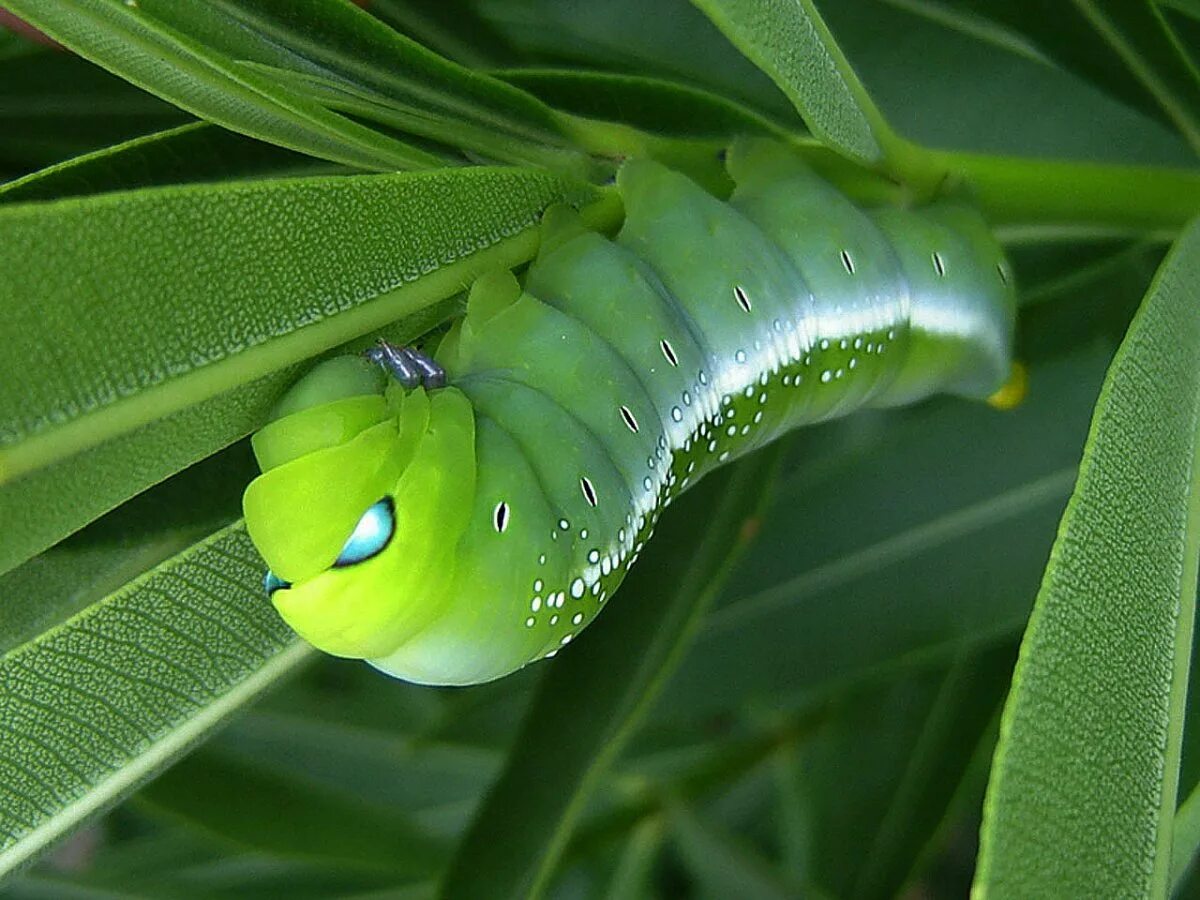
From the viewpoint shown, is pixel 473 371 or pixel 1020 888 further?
pixel 473 371

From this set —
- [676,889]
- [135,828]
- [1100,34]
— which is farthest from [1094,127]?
[135,828]

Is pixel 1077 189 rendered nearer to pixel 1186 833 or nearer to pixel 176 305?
pixel 1186 833

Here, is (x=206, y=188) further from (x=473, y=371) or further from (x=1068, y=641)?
(x=1068, y=641)

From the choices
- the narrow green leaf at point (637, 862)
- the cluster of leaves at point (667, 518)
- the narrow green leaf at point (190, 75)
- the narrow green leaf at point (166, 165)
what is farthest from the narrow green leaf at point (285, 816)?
the narrow green leaf at point (190, 75)

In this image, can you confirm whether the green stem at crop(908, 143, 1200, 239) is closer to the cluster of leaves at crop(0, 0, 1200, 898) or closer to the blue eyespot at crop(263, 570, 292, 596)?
the cluster of leaves at crop(0, 0, 1200, 898)

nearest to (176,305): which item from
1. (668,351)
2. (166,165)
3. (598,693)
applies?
(166,165)

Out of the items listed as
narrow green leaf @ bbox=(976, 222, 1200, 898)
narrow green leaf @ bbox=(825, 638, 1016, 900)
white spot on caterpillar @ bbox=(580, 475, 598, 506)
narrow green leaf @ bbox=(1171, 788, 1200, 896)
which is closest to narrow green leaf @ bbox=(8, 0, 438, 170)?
white spot on caterpillar @ bbox=(580, 475, 598, 506)
